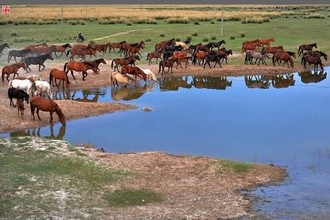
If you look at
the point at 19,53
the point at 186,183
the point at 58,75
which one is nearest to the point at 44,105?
the point at 58,75

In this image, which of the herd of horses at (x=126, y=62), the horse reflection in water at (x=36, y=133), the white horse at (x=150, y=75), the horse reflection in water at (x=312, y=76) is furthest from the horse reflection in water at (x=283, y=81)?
the horse reflection in water at (x=36, y=133)

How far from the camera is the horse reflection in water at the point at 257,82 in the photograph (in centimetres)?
2253

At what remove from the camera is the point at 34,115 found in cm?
1535

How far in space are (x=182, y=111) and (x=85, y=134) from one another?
4222 mm

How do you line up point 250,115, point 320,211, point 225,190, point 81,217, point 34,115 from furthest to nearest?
point 250,115
point 34,115
point 225,190
point 320,211
point 81,217

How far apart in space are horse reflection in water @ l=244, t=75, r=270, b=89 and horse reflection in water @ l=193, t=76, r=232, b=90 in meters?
0.92

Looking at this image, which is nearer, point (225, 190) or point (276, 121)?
point (225, 190)

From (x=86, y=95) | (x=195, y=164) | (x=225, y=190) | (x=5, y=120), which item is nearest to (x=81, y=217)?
(x=225, y=190)

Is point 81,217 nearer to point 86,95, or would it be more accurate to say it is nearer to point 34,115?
point 34,115

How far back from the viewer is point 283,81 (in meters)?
23.7

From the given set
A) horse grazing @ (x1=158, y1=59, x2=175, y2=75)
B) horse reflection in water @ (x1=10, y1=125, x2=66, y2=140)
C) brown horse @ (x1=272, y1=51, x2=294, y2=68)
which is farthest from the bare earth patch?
brown horse @ (x1=272, y1=51, x2=294, y2=68)

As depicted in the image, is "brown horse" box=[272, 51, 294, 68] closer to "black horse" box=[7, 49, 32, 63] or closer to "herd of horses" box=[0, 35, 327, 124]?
"herd of horses" box=[0, 35, 327, 124]

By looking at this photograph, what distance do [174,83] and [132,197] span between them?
48.1 feet

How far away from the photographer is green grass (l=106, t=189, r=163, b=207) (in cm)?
859
